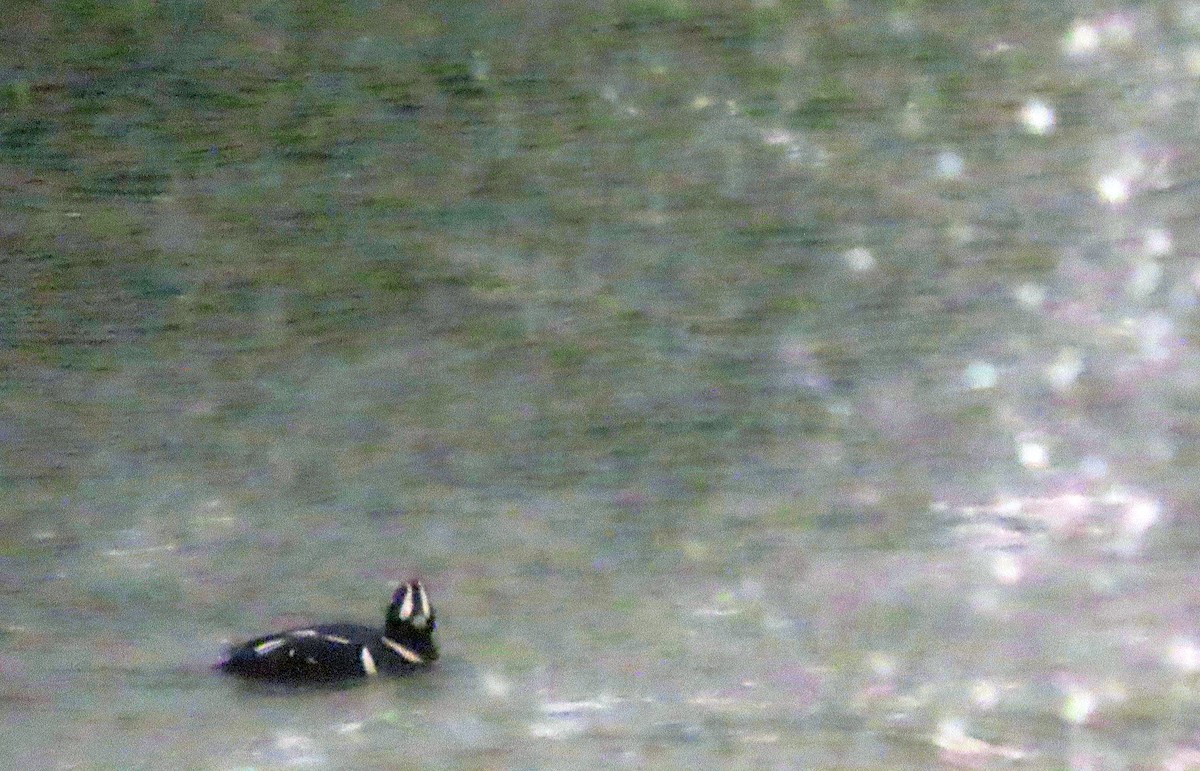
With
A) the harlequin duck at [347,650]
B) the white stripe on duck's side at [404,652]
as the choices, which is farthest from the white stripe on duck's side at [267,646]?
the white stripe on duck's side at [404,652]

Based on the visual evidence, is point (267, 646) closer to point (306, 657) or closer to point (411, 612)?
point (306, 657)

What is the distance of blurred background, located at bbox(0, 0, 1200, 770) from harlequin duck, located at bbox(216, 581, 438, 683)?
2.1 inches

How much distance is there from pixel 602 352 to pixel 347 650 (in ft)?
4.00

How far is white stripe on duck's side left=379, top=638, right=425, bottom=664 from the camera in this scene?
385 centimetres

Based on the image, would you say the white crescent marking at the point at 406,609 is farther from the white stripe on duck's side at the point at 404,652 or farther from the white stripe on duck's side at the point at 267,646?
the white stripe on duck's side at the point at 267,646

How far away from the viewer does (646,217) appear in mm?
4859

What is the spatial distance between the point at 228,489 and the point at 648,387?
1094 millimetres

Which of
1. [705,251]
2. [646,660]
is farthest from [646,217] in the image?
[646,660]

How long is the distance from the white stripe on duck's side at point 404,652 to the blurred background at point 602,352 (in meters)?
0.04

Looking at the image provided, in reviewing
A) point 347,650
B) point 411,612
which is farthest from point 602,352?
point 347,650

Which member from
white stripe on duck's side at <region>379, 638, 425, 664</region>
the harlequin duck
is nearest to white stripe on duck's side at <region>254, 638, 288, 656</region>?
the harlequin duck

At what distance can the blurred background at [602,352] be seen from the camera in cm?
398

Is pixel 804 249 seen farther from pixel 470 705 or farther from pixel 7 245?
pixel 7 245

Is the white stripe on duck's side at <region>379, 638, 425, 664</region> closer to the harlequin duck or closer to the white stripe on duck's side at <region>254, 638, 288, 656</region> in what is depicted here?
the harlequin duck
